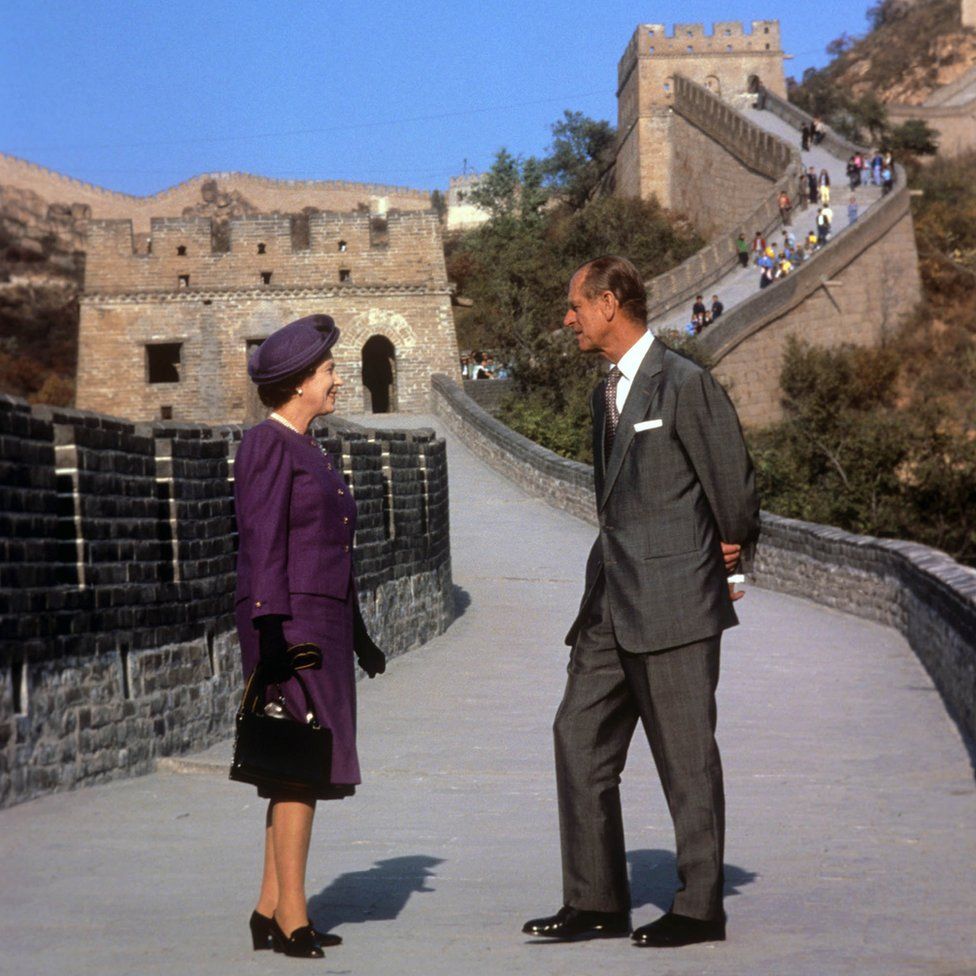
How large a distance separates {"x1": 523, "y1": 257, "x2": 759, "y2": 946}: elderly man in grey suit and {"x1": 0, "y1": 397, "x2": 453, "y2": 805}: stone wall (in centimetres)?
330

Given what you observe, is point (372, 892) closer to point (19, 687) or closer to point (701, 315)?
point (19, 687)

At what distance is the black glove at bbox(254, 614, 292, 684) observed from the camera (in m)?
5.00

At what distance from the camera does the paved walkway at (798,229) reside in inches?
2064

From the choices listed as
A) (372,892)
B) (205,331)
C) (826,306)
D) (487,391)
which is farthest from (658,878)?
(826,306)

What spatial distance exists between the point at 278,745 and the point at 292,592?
42cm

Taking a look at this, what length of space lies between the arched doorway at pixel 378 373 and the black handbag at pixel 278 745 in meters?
47.1

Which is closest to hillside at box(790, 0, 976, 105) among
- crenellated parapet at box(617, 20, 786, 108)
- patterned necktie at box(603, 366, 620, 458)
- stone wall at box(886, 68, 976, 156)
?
stone wall at box(886, 68, 976, 156)

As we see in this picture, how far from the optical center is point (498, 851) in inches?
275

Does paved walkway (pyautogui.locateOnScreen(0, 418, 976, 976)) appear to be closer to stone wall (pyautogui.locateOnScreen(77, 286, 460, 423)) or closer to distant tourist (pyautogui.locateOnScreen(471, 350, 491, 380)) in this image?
stone wall (pyautogui.locateOnScreen(77, 286, 460, 423))

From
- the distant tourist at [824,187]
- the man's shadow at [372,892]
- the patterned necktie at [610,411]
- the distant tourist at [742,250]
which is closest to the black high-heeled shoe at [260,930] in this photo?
the man's shadow at [372,892]

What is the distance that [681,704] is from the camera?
207 inches

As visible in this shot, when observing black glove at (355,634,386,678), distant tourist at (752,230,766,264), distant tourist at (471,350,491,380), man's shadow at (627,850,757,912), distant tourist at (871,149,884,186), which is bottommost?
man's shadow at (627,850,757,912)

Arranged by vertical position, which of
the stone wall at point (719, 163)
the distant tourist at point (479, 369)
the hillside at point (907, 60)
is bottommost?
the distant tourist at point (479, 369)

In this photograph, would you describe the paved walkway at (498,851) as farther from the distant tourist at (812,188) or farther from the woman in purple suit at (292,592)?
the distant tourist at (812,188)
